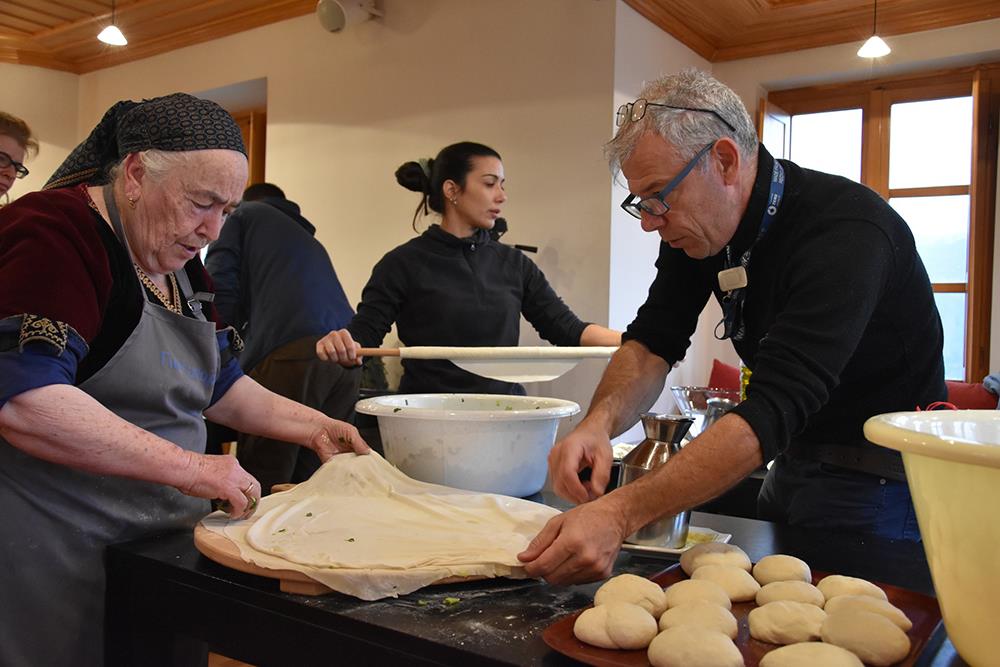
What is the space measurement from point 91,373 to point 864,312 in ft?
3.60

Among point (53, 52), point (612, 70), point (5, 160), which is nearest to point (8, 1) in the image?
Result: point (53, 52)

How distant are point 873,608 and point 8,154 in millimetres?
2577

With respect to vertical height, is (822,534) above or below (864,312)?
below

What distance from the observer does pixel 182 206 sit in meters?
1.29

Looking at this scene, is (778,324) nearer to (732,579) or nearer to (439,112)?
(732,579)

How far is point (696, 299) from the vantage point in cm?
159

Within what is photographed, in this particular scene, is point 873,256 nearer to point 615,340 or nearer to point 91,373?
point 91,373

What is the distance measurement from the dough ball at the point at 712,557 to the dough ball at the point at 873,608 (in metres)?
0.15

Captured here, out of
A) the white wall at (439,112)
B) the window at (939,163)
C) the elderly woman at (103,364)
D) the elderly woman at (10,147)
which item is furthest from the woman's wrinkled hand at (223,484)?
the window at (939,163)

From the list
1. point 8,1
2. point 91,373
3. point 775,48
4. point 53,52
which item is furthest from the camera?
point 53,52

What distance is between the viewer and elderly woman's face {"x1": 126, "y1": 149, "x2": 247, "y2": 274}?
128 centimetres

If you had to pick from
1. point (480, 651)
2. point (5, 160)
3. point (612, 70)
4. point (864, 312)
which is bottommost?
point (480, 651)

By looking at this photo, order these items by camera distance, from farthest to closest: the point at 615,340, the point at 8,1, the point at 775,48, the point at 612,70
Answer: the point at 8,1, the point at 775,48, the point at 612,70, the point at 615,340

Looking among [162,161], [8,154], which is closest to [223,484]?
[162,161]
